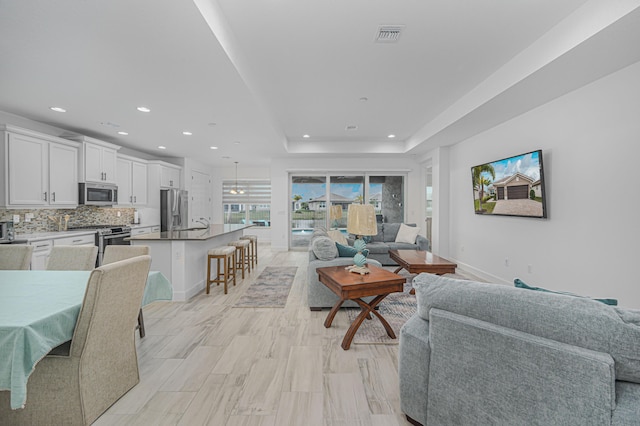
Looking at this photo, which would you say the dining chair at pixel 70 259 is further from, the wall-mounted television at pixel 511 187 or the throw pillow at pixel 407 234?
the throw pillow at pixel 407 234

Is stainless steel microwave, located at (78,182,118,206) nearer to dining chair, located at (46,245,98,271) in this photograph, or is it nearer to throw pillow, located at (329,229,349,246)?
dining chair, located at (46,245,98,271)

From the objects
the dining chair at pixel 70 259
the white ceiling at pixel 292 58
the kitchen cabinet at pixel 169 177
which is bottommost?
the dining chair at pixel 70 259

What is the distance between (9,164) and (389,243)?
20.1ft

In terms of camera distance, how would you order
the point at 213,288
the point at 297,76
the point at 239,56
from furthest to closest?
the point at 213,288 < the point at 297,76 < the point at 239,56

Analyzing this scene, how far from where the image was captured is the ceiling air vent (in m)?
2.44

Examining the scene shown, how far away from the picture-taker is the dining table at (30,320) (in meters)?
1.24

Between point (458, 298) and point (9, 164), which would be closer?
point (458, 298)

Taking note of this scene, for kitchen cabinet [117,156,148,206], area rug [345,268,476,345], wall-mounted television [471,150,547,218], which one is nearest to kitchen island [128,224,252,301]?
area rug [345,268,476,345]

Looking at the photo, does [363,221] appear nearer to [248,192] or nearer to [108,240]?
[108,240]

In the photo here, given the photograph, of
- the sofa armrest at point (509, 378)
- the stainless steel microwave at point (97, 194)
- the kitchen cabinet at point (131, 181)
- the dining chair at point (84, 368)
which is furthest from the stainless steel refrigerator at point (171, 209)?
the sofa armrest at point (509, 378)

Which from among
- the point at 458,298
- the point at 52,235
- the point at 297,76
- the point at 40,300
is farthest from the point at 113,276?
the point at 52,235

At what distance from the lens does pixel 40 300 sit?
1.62m

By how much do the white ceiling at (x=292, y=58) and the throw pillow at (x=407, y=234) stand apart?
215 centimetres

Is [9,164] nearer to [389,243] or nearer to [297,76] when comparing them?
[297,76]
